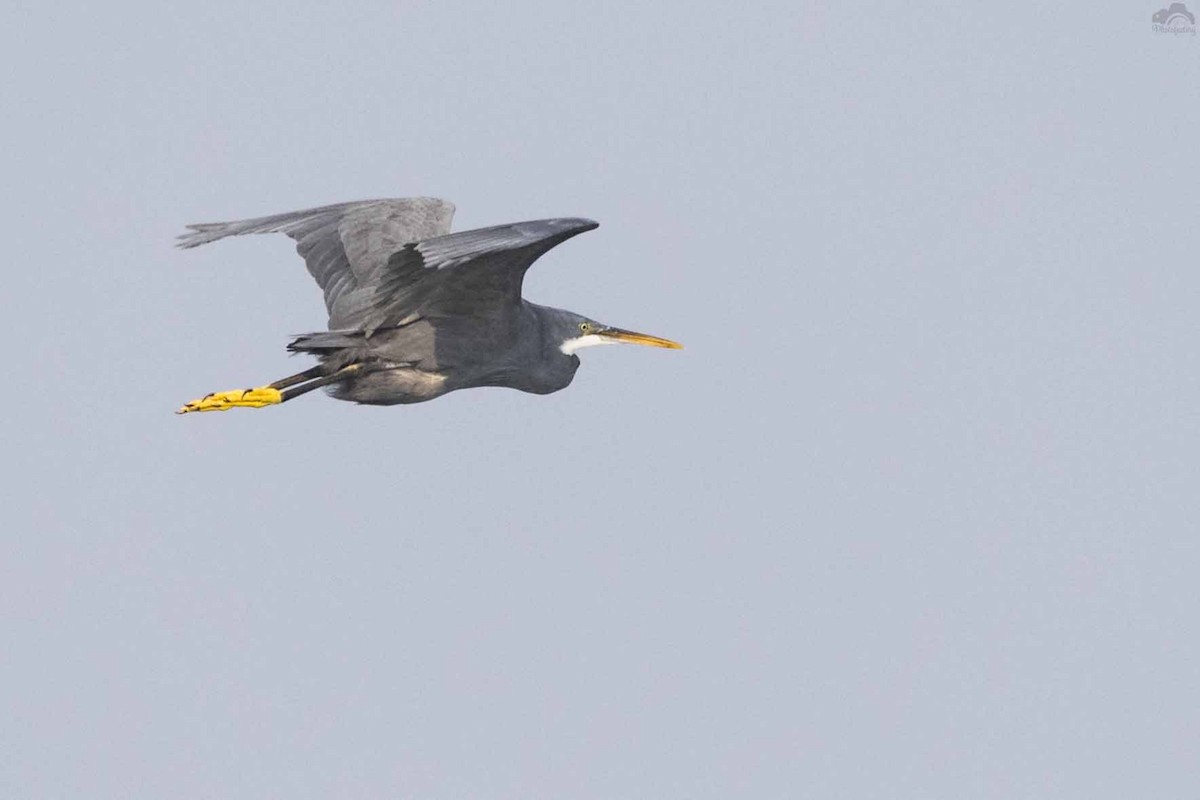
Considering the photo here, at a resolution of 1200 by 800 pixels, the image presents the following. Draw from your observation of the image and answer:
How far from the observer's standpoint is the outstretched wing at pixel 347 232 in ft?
50.5

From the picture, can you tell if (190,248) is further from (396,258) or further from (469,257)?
(469,257)

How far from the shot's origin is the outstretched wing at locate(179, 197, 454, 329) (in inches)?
606

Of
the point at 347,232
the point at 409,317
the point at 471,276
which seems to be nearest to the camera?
the point at 471,276

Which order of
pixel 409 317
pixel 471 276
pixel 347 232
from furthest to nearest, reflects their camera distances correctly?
1. pixel 347 232
2. pixel 409 317
3. pixel 471 276

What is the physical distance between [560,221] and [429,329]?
197 centimetres

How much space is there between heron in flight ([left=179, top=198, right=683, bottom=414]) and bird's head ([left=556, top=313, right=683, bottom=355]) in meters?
0.01

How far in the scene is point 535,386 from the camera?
1540 centimetres

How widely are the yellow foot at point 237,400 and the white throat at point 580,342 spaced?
2.32 m

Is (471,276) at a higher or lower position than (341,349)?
higher

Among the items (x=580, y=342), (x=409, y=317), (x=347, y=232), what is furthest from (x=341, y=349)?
(x=580, y=342)

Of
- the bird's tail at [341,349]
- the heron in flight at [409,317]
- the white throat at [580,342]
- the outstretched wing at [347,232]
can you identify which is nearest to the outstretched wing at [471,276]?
the heron in flight at [409,317]

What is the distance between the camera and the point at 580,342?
15.8 metres

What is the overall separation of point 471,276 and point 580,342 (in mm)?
1868

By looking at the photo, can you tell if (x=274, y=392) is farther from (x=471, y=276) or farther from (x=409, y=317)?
(x=471, y=276)
